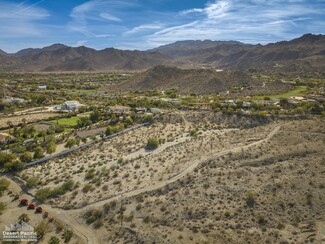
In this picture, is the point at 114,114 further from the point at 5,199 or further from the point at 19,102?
the point at 19,102

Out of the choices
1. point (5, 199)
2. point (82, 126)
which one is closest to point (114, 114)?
point (82, 126)

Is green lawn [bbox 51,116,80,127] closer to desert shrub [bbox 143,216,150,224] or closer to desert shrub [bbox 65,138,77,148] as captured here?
desert shrub [bbox 65,138,77,148]

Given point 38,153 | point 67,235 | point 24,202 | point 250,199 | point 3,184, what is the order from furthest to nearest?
→ point 38,153
point 3,184
point 24,202
point 250,199
point 67,235

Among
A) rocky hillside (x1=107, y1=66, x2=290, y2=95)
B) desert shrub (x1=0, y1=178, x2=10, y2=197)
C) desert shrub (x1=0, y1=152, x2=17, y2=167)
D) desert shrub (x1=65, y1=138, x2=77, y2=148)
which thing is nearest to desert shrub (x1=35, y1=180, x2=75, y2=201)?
desert shrub (x1=0, y1=178, x2=10, y2=197)

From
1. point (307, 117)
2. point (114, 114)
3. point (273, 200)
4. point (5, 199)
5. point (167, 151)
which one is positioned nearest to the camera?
point (273, 200)

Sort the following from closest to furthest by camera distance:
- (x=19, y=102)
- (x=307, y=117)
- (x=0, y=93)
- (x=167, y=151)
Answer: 1. (x=167, y=151)
2. (x=307, y=117)
3. (x=19, y=102)
4. (x=0, y=93)

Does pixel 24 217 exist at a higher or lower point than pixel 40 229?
higher

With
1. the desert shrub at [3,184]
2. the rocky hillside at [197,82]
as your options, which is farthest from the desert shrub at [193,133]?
the rocky hillside at [197,82]

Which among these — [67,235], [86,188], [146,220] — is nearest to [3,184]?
[86,188]

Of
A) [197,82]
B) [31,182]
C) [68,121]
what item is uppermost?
[197,82]

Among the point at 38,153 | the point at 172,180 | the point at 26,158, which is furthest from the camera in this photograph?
the point at 38,153

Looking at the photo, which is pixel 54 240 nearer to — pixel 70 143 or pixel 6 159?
pixel 6 159
